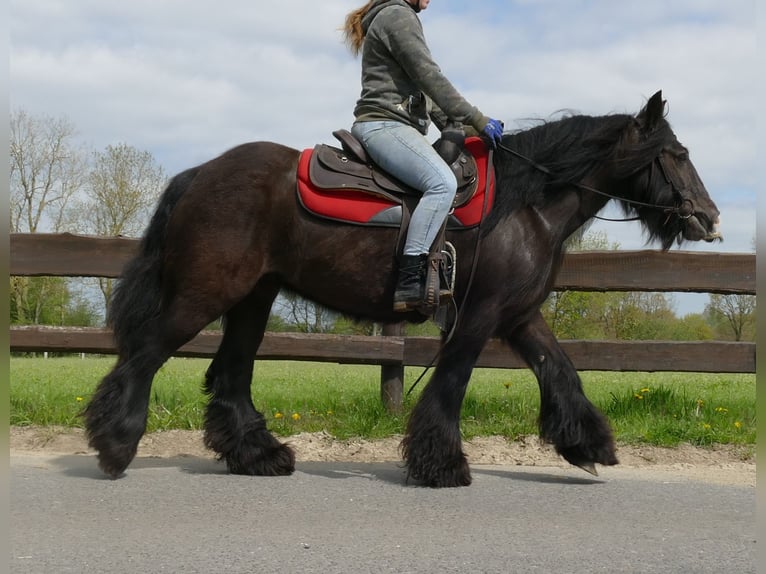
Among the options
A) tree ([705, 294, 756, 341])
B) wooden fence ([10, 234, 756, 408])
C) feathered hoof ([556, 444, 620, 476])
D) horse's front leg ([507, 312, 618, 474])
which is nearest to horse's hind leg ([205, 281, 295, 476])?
wooden fence ([10, 234, 756, 408])

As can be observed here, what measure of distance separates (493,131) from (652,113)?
107 centimetres

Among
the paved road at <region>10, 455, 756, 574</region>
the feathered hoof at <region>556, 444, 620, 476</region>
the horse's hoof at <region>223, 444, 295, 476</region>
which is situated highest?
the feathered hoof at <region>556, 444, 620, 476</region>

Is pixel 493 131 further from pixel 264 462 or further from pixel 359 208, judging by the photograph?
pixel 264 462

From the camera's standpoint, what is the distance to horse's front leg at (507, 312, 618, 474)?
5.79 meters

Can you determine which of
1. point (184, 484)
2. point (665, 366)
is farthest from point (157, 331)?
point (665, 366)

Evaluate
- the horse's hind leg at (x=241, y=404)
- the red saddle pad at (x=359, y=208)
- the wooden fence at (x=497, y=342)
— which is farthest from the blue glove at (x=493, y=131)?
the wooden fence at (x=497, y=342)

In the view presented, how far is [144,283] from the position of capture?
231 inches

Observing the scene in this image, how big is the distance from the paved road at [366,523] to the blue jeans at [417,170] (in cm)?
159

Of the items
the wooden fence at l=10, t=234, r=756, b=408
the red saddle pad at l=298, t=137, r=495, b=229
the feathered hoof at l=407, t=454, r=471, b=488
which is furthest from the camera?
the wooden fence at l=10, t=234, r=756, b=408

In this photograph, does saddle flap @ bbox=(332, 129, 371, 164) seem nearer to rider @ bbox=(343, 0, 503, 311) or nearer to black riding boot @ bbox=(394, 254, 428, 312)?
rider @ bbox=(343, 0, 503, 311)

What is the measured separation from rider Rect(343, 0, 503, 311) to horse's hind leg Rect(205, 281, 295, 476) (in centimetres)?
117

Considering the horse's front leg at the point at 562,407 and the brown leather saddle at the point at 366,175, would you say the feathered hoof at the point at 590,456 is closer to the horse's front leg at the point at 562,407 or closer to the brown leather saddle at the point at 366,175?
the horse's front leg at the point at 562,407

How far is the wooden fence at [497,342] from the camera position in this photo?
7.56m

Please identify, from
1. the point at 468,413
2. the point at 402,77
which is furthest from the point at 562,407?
the point at 402,77
